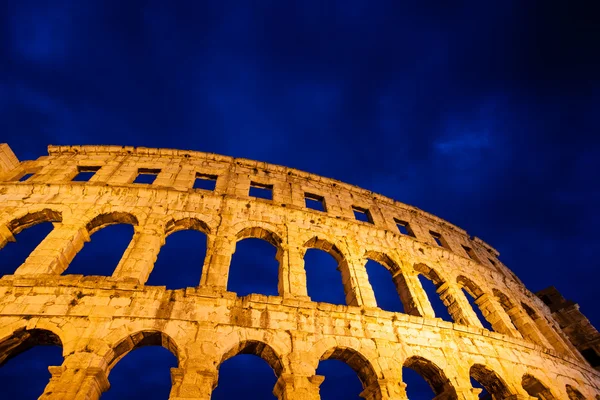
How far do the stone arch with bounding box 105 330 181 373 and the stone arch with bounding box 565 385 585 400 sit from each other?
38.6 feet

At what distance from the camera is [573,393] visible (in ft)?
32.0

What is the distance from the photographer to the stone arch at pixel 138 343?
6.09 m

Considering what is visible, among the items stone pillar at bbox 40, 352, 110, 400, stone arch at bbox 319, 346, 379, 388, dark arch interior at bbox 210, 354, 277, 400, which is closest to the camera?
stone pillar at bbox 40, 352, 110, 400

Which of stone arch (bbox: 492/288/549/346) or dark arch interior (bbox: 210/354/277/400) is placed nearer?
stone arch (bbox: 492/288/549/346)

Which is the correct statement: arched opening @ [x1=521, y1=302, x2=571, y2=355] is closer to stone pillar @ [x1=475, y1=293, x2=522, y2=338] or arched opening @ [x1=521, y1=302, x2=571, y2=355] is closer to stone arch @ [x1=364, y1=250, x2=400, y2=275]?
stone pillar @ [x1=475, y1=293, x2=522, y2=338]

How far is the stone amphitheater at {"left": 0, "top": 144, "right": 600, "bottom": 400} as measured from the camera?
627 centimetres

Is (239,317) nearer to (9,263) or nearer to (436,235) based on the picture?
(436,235)

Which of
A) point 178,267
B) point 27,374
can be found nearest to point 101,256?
point 178,267

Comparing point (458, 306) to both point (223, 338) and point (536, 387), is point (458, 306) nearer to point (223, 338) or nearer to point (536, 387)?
point (536, 387)

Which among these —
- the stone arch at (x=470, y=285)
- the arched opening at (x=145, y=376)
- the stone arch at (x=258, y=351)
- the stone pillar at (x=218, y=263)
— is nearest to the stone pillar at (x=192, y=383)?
the stone arch at (x=258, y=351)

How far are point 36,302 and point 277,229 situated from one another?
6.06m

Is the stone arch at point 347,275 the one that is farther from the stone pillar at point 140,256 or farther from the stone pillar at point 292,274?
the stone pillar at point 140,256

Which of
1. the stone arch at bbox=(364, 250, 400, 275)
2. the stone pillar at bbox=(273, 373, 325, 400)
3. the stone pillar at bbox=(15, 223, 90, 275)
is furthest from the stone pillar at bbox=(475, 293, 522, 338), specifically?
the stone pillar at bbox=(15, 223, 90, 275)

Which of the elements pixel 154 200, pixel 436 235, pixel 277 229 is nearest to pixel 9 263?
pixel 154 200
